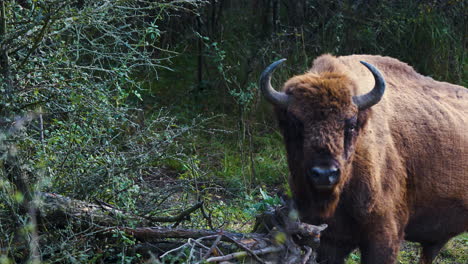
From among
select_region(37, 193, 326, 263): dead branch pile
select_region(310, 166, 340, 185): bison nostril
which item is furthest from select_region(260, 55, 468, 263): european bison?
select_region(37, 193, 326, 263): dead branch pile

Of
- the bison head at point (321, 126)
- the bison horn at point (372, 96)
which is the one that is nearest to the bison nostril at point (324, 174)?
the bison head at point (321, 126)

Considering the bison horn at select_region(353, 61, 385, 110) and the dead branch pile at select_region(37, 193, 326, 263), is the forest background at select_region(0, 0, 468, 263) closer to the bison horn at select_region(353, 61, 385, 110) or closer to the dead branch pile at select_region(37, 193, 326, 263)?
the dead branch pile at select_region(37, 193, 326, 263)

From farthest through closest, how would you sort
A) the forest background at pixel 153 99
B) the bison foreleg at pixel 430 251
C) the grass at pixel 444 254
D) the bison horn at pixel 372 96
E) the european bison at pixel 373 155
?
the grass at pixel 444 254, the bison foreleg at pixel 430 251, the bison horn at pixel 372 96, the european bison at pixel 373 155, the forest background at pixel 153 99

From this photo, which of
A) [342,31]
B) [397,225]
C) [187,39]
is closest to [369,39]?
[342,31]

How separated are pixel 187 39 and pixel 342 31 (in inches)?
95.9

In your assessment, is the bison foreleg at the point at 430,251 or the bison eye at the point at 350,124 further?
the bison foreleg at the point at 430,251

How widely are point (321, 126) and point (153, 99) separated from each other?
538 centimetres

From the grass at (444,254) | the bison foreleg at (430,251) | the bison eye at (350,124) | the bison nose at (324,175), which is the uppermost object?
the bison eye at (350,124)

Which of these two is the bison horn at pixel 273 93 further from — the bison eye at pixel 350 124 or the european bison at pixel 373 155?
the bison eye at pixel 350 124

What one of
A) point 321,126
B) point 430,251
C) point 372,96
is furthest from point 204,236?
point 430,251

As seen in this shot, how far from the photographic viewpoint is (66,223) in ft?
13.9

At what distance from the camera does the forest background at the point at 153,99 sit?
4.20 metres

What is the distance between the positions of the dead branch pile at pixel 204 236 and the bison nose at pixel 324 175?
28 cm

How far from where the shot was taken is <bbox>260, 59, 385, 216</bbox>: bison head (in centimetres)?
431
